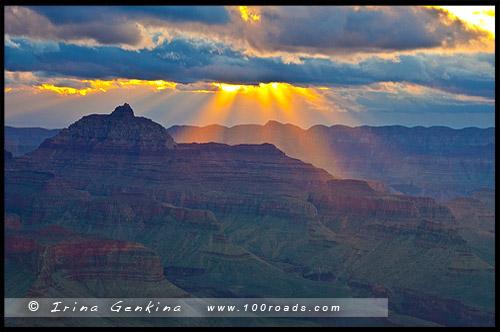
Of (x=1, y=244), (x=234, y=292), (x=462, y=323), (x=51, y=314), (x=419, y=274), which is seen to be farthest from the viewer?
(x=419, y=274)

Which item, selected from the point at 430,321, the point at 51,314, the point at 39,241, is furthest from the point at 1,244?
the point at 430,321

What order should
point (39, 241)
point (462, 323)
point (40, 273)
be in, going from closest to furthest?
point (40, 273) < point (39, 241) < point (462, 323)

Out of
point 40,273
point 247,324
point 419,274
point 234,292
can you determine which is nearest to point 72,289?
point 40,273

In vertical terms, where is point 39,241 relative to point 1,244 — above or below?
above

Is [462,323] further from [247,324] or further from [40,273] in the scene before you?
[40,273]

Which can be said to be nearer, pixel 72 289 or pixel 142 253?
pixel 72 289

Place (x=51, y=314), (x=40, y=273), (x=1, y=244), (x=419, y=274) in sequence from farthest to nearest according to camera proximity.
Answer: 1. (x=419, y=274)
2. (x=40, y=273)
3. (x=51, y=314)
4. (x=1, y=244)

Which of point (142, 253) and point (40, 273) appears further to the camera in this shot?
point (142, 253)

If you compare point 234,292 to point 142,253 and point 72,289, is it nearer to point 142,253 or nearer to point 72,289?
point 142,253

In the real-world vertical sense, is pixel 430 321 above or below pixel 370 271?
below
